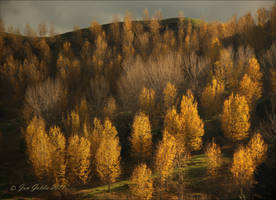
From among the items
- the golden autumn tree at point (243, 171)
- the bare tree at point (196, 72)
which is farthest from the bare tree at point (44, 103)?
the golden autumn tree at point (243, 171)

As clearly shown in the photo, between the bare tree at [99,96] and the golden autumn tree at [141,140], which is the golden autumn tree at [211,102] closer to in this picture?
the golden autumn tree at [141,140]

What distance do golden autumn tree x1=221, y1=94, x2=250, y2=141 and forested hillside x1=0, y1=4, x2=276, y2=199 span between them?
175mm

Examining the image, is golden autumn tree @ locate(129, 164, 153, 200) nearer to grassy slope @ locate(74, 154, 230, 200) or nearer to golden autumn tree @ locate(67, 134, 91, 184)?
grassy slope @ locate(74, 154, 230, 200)

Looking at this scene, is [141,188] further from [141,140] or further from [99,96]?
[99,96]

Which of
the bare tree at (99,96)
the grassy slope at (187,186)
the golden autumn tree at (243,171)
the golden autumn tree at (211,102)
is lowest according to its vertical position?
the grassy slope at (187,186)

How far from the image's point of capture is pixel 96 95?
48.4m

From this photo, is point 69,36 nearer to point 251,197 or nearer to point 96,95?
point 96,95

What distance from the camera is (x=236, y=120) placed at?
31250 millimetres

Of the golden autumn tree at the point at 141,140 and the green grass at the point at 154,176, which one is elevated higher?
the golden autumn tree at the point at 141,140

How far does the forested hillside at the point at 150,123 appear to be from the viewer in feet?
80.6

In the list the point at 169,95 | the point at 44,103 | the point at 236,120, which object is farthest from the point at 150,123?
the point at 44,103

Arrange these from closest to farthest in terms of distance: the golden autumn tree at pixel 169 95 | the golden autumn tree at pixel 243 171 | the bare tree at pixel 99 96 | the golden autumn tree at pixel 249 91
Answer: the golden autumn tree at pixel 243 171, the golden autumn tree at pixel 249 91, the golden autumn tree at pixel 169 95, the bare tree at pixel 99 96

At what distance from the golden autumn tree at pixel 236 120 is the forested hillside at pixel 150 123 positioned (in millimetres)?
175

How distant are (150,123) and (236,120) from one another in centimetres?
1738
